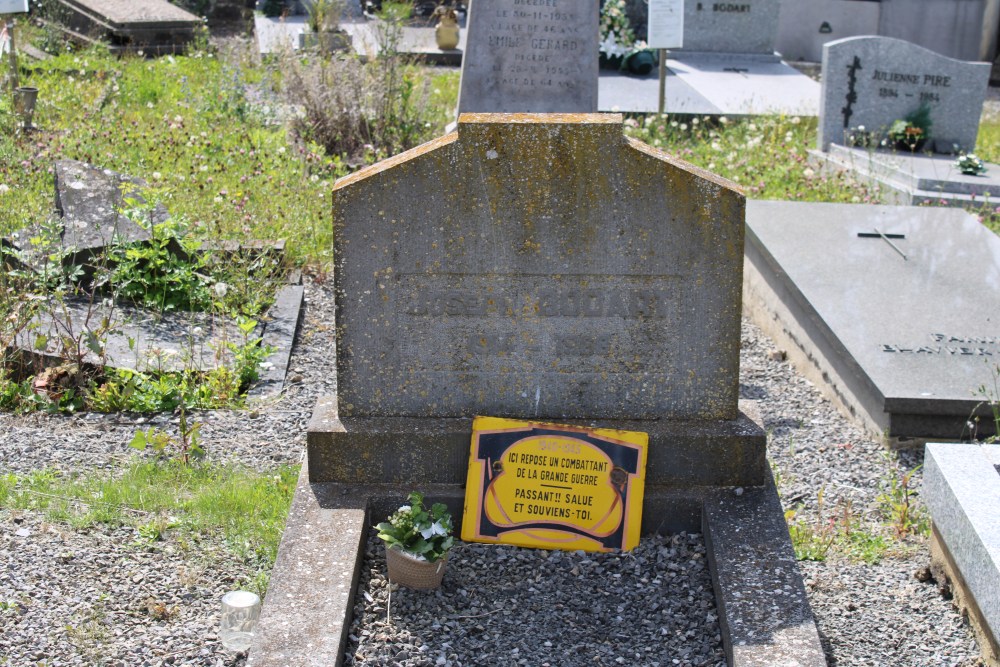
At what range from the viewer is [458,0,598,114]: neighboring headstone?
301 inches

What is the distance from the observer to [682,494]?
3654 millimetres

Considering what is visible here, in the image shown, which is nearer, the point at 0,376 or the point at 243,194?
the point at 0,376

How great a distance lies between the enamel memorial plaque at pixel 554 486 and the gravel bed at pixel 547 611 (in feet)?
0.18

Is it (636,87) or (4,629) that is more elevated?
(636,87)

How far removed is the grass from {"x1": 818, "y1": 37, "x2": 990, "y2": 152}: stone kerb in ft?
21.2

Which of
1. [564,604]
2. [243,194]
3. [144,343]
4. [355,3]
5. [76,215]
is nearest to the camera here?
[564,604]

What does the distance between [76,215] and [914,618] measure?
14.5 ft

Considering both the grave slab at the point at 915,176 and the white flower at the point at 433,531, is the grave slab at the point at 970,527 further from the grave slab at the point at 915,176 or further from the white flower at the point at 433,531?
Result: the grave slab at the point at 915,176

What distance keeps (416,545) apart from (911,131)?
697 cm

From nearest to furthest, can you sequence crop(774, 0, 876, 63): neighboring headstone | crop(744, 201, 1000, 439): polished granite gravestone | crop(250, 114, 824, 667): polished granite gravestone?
crop(250, 114, 824, 667): polished granite gravestone → crop(744, 201, 1000, 439): polished granite gravestone → crop(774, 0, 876, 63): neighboring headstone

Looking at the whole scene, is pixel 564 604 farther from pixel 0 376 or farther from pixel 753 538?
pixel 0 376

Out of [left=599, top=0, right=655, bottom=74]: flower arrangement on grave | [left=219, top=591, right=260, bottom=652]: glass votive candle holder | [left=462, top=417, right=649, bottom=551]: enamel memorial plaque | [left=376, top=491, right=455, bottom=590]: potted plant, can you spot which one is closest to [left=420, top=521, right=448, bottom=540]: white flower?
[left=376, top=491, right=455, bottom=590]: potted plant

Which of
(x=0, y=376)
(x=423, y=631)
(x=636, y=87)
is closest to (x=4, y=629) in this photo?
(x=423, y=631)

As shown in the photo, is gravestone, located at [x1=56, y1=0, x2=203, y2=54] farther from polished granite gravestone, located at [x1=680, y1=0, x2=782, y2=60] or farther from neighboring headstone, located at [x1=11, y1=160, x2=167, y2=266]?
neighboring headstone, located at [x1=11, y1=160, x2=167, y2=266]
